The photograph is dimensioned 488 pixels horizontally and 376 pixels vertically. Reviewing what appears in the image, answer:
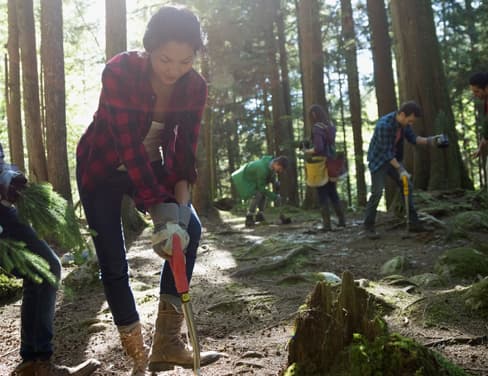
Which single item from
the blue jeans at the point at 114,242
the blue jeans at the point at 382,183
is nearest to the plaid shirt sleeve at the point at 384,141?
the blue jeans at the point at 382,183

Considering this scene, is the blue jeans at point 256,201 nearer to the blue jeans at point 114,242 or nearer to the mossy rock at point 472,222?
the mossy rock at point 472,222

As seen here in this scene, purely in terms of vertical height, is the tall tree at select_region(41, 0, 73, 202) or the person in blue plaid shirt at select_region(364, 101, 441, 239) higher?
the tall tree at select_region(41, 0, 73, 202)

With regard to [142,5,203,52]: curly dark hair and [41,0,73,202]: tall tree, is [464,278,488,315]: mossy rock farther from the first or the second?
[41,0,73,202]: tall tree

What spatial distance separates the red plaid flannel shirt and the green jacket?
8.34 m

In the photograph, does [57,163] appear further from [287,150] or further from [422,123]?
[287,150]

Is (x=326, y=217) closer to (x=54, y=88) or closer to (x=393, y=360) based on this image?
(x=54, y=88)

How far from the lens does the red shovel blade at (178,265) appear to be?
7.91ft

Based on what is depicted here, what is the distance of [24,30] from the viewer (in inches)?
406

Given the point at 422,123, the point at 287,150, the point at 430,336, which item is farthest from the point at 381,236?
the point at 287,150

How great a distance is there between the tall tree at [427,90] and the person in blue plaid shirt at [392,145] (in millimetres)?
2956

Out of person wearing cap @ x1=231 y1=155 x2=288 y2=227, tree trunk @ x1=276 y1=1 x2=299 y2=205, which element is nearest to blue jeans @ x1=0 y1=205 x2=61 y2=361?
person wearing cap @ x1=231 y1=155 x2=288 y2=227

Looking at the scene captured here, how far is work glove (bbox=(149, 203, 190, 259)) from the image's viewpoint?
2387mm

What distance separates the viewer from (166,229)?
A: 2.39m

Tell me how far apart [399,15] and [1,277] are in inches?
375
